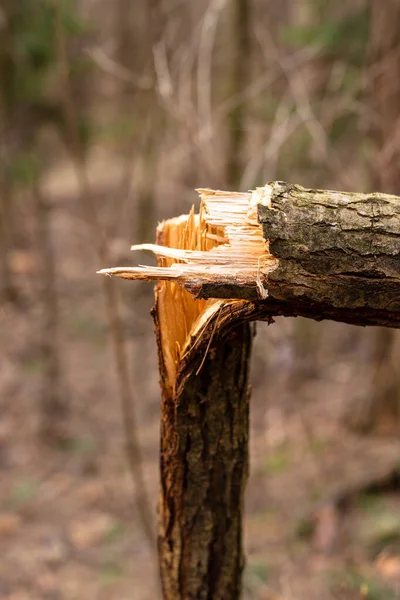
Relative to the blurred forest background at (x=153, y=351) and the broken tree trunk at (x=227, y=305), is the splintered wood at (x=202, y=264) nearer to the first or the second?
the broken tree trunk at (x=227, y=305)

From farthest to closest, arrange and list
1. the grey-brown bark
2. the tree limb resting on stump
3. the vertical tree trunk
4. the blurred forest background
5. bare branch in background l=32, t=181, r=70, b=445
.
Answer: bare branch in background l=32, t=181, r=70, b=445 → the vertical tree trunk → the blurred forest background → the grey-brown bark → the tree limb resting on stump

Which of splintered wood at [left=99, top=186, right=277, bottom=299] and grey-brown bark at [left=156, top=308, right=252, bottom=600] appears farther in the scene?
grey-brown bark at [left=156, top=308, right=252, bottom=600]

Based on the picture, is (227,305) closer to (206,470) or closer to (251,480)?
(206,470)

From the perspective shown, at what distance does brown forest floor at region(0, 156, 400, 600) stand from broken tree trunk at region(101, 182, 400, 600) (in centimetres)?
92

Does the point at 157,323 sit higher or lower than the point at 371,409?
higher

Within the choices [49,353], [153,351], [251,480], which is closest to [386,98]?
[251,480]

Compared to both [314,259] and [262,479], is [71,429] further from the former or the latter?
[314,259]

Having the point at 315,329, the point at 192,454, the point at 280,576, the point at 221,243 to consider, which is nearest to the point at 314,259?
the point at 221,243

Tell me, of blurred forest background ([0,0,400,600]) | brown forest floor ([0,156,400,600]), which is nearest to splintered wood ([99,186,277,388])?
brown forest floor ([0,156,400,600])

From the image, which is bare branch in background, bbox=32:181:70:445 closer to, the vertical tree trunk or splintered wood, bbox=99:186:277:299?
the vertical tree trunk

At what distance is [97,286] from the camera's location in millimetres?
12477

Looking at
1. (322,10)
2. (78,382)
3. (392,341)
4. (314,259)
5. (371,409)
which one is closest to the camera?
(314,259)

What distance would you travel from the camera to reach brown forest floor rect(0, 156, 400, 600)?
14.5 feet

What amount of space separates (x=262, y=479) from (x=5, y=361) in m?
4.78
